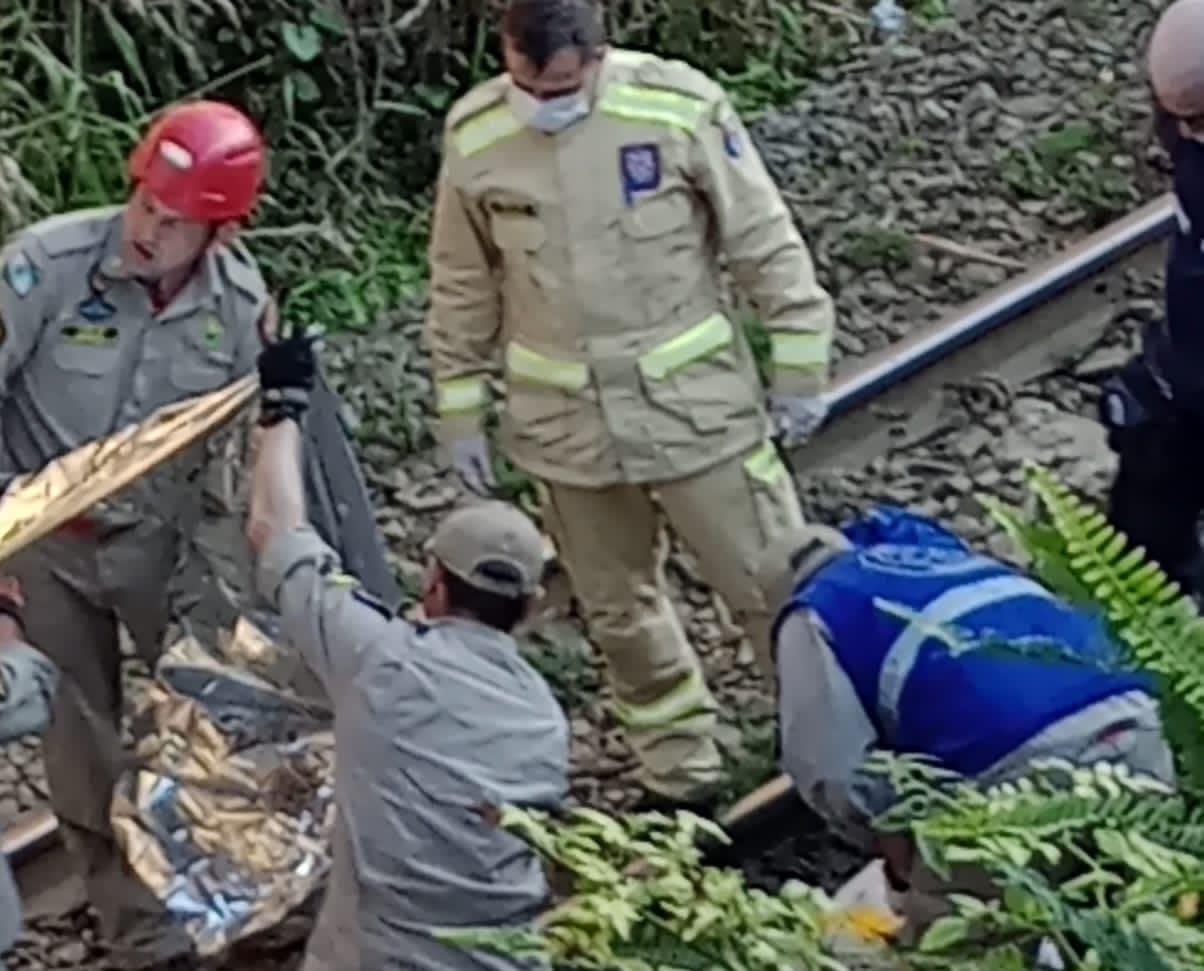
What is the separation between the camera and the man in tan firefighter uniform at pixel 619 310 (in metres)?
5.09

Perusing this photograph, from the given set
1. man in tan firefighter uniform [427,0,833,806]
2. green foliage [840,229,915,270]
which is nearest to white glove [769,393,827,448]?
man in tan firefighter uniform [427,0,833,806]

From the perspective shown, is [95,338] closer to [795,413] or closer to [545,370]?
[545,370]

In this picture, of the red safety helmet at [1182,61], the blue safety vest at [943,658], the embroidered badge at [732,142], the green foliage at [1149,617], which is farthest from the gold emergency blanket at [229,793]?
the green foliage at [1149,617]

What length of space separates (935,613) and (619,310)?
1.26m

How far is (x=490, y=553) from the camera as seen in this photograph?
4301 mm

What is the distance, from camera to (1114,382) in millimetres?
5965

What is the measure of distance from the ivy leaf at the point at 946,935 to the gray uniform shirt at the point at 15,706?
220 centimetres

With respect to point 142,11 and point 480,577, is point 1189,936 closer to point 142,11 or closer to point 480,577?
point 480,577

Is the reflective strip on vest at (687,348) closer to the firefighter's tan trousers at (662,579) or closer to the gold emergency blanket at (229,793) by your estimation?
the firefighter's tan trousers at (662,579)

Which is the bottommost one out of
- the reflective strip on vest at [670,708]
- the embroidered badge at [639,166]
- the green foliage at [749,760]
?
the green foliage at [749,760]

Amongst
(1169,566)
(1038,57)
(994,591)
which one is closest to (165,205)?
(994,591)

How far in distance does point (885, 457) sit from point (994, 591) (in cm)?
274

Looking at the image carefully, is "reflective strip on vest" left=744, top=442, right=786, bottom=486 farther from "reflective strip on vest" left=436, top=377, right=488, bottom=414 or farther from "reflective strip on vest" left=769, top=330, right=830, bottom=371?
"reflective strip on vest" left=436, top=377, right=488, bottom=414

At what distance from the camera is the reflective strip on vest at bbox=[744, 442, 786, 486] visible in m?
5.41
